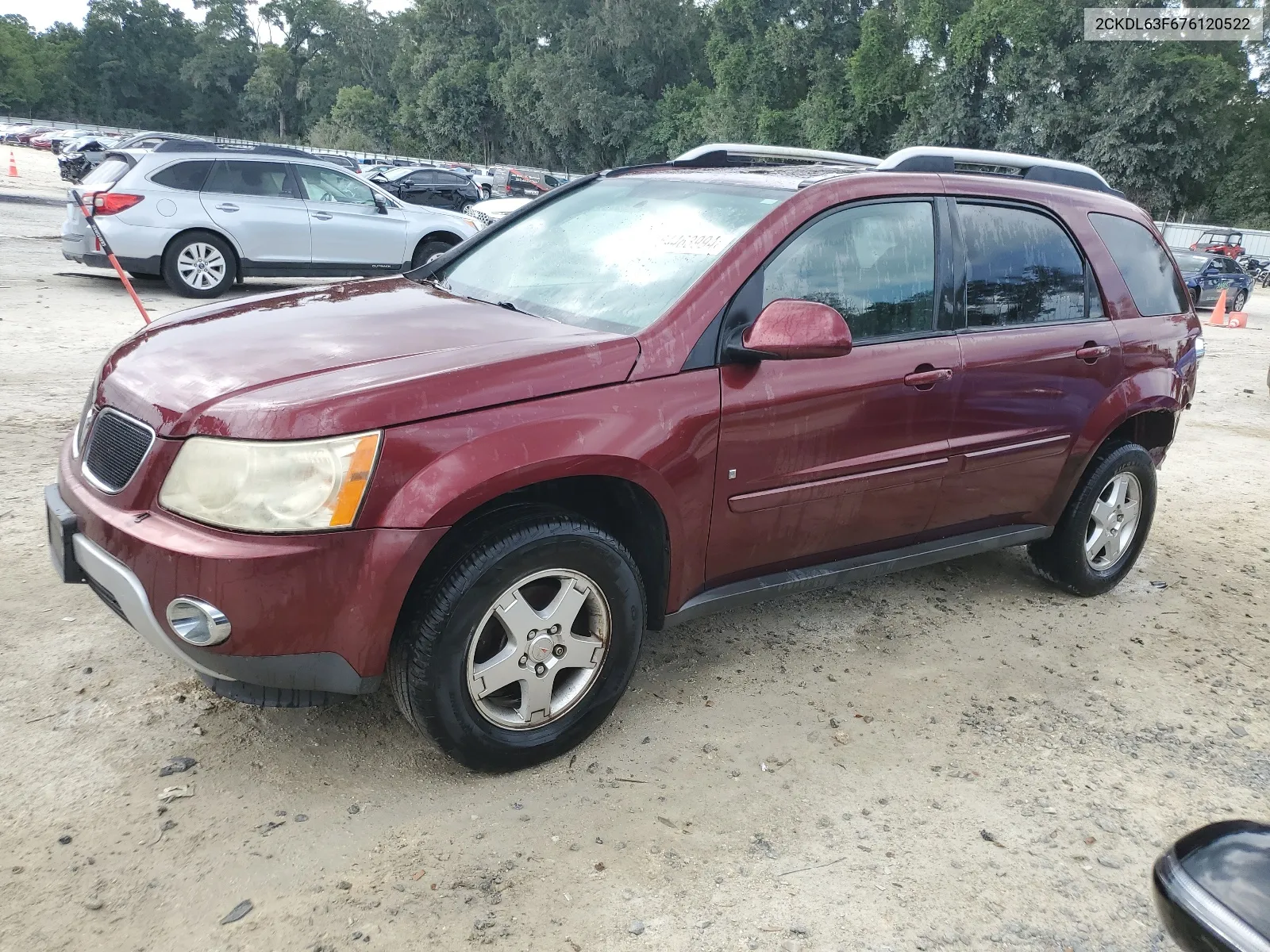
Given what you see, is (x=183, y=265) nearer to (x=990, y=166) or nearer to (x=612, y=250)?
(x=612, y=250)

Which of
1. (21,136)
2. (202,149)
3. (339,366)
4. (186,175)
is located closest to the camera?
(339,366)

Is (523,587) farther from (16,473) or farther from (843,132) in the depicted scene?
(843,132)

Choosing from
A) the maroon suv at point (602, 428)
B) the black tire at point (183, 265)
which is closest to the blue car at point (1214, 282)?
the black tire at point (183, 265)

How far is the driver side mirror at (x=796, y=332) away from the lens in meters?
3.01

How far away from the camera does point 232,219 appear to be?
36.8 feet

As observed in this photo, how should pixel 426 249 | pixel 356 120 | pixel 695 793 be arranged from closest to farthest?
pixel 695 793, pixel 426 249, pixel 356 120

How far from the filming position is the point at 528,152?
81688 millimetres

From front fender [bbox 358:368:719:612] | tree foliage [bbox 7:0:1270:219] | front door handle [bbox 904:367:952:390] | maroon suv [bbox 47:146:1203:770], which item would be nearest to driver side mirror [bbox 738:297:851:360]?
maroon suv [bbox 47:146:1203:770]

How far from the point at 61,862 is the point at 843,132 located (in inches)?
2291

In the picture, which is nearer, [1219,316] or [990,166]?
[990,166]

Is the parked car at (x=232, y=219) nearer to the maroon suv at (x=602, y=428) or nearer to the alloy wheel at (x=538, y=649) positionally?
the maroon suv at (x=602, y=428)

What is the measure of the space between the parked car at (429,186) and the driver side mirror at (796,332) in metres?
24.8

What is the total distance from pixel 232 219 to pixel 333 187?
137 centimetres

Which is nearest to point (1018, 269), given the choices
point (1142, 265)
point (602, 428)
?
point (1142, 265)
